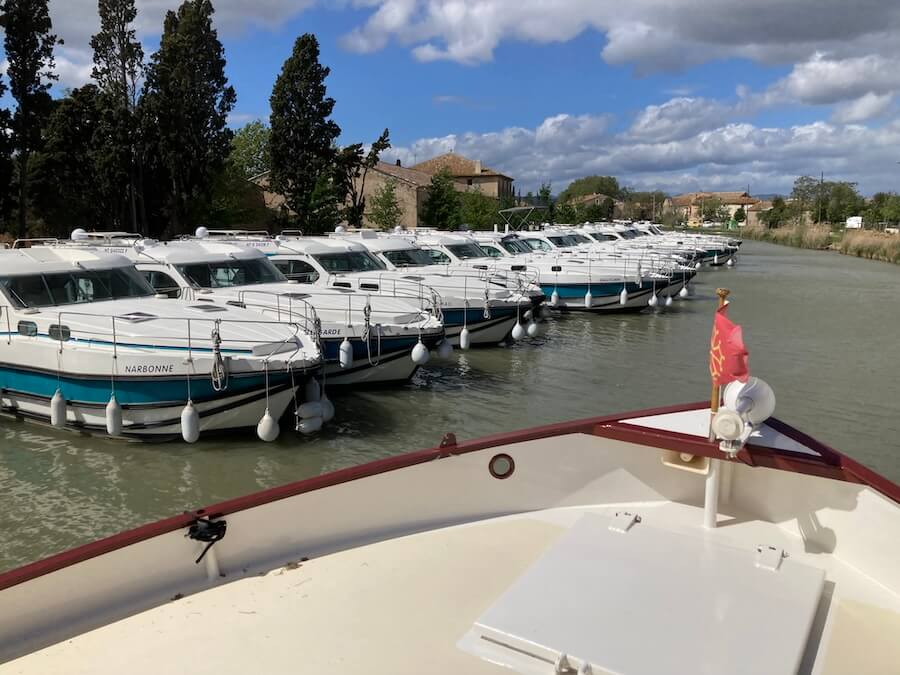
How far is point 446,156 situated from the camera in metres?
84.8

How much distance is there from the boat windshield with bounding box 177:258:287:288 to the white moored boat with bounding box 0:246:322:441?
2336mm

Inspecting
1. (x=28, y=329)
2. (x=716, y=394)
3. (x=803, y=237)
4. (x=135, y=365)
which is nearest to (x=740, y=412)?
(x=716, y=394)

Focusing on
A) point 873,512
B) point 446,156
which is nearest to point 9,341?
point 873,512

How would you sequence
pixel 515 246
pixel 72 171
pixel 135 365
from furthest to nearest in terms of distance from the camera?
pixel 72 171 < pixel 515 246 < pixel 135 365

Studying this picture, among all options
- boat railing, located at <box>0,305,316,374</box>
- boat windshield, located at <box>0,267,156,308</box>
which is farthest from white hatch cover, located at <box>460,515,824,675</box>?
boat windshield, located at <box>0,267,156,308</box>

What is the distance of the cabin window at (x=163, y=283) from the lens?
40.5ft

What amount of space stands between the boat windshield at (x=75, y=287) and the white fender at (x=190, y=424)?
3.26 meters

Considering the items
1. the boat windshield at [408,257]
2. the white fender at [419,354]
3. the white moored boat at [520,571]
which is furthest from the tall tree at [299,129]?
the white moored boat at [520,571]

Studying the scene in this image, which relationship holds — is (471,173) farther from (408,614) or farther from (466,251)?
(408,614)

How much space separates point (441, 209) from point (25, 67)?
72.3 ft

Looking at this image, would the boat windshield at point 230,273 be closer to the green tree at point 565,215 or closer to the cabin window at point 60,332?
the cabin window at point 60,332

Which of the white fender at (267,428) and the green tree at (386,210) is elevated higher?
the green tree at (386,210)

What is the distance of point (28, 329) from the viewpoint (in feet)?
31.2

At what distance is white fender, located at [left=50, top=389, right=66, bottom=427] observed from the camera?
884cm
